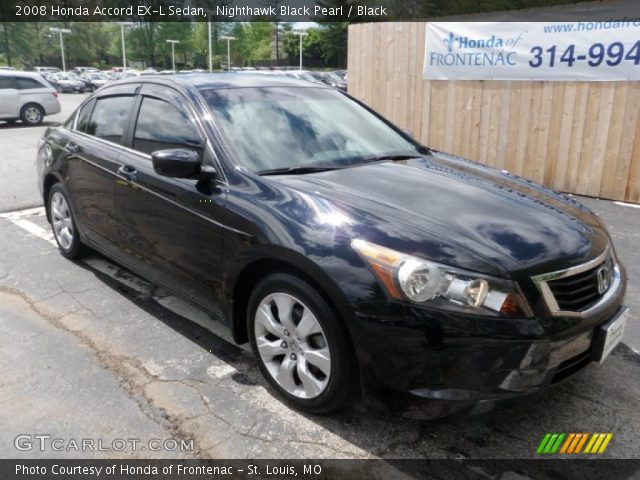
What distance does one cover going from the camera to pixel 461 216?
2508 millimetres

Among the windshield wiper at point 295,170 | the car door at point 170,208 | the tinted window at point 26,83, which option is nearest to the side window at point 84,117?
the car door at point 170,208

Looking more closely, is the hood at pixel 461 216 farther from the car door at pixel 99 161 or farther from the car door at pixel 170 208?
the car door at pixel 99 161

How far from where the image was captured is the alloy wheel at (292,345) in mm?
2473

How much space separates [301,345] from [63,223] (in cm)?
321

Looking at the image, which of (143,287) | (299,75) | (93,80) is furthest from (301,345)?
(93,80)

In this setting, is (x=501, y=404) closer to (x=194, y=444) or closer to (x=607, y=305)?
(x=607, y=305)

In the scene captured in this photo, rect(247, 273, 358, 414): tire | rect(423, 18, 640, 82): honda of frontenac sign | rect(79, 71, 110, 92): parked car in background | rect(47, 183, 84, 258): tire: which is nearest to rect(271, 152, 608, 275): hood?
rect(247, 273, 358, 414): tire

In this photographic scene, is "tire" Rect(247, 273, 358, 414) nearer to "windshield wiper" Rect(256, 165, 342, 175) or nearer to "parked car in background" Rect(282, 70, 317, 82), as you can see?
"windshield wiper" Rect(256, 165, 342, 175)

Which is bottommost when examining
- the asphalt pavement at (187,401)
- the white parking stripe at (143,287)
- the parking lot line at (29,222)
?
the asphalt pavement at (187,401)

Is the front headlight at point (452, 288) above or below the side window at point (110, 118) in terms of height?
below

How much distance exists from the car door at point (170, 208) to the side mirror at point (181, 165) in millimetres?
63

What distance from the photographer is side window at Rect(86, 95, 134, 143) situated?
394 cm

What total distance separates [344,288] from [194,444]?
3.40 ft

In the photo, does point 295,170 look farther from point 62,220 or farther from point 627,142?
point 627,142
